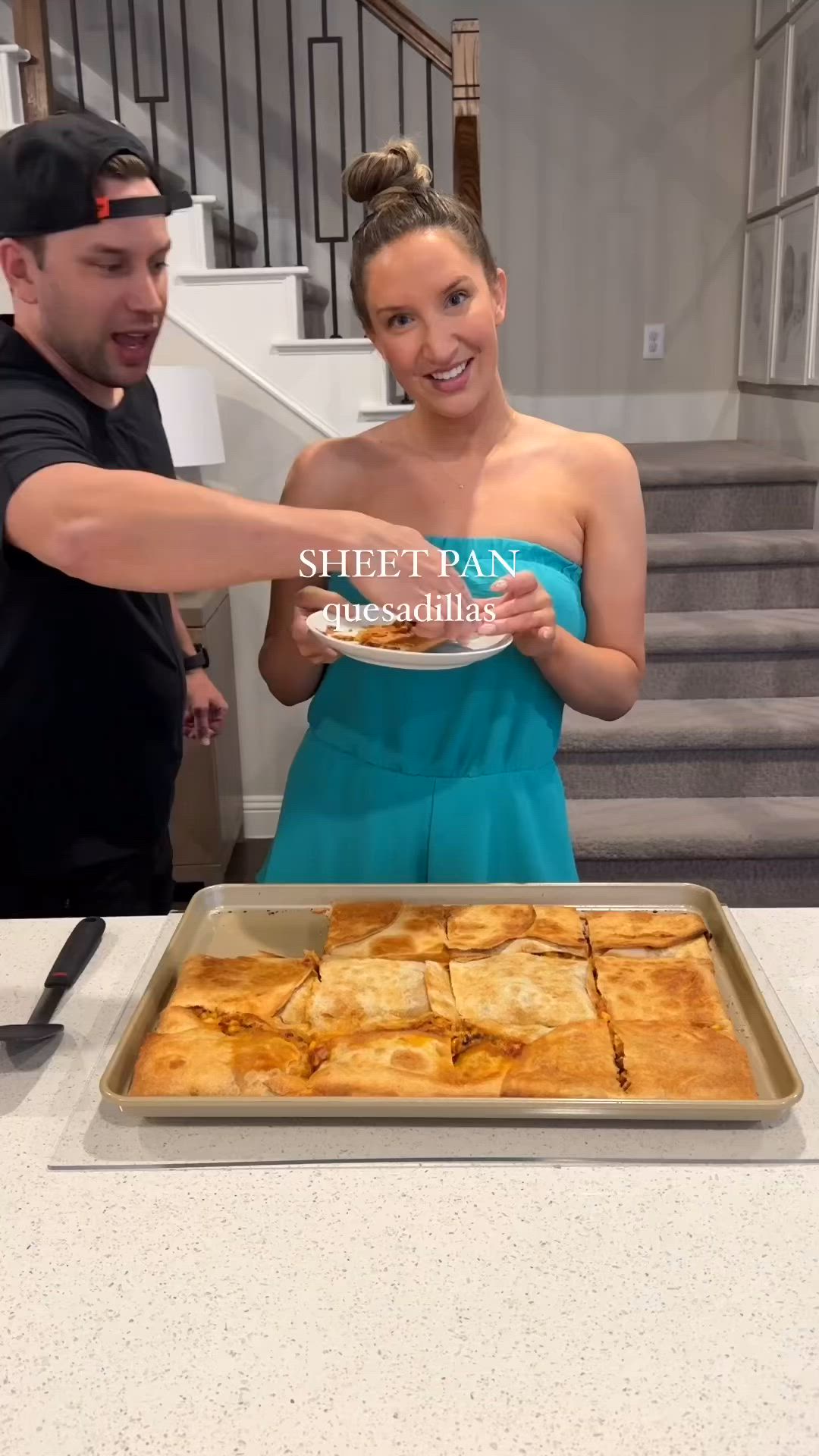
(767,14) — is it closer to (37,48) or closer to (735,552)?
(735,552)

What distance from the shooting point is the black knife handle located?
988mm

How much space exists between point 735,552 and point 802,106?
5.19ft

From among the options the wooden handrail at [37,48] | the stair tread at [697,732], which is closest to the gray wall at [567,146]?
the stair tread at [697,732]

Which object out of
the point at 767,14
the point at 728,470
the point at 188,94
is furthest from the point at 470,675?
the point at 767,14

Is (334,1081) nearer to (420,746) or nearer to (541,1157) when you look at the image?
(541,1157)

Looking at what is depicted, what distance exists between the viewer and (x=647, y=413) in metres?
4.65

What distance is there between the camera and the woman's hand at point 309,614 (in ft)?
3.89

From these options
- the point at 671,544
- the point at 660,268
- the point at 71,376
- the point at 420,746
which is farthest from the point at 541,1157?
the point at 660,268

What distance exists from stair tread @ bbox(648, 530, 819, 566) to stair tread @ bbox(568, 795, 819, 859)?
0.84 meters

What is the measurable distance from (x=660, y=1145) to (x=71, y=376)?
86 centimetres

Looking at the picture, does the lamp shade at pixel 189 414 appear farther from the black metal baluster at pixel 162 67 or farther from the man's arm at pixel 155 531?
the man's arm at pixel 155 531

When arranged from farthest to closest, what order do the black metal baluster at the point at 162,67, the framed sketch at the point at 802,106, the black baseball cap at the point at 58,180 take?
the framed sketch at the point at 802,106 → the black metal baluster at the point at 162,67 → the black baseball cap at the point at 58,180

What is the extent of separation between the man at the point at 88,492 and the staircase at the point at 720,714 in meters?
1.78

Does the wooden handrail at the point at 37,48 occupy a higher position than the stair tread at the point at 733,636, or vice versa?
the wooden handrail at the point at 37,48
